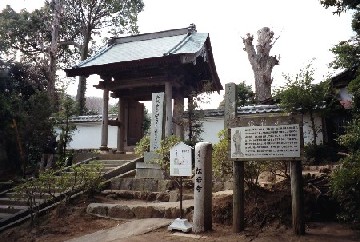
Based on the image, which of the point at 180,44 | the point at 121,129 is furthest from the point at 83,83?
the point at 180,44

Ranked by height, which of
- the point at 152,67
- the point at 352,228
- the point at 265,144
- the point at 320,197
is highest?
the point at 152,67

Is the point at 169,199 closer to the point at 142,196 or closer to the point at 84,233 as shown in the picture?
the point at 142,196

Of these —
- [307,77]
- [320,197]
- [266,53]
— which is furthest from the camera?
[266,53]

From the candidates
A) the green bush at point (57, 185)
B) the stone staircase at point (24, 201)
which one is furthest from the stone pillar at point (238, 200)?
the stone staircase at point (24, 201)

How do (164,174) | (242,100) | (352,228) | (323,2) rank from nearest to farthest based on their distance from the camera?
(352,228) < (323,2) < (164,174) < (242,100)

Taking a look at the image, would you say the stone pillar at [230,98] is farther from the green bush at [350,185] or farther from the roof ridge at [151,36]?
the roof ridge at [151,36]

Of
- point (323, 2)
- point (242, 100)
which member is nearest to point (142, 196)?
point (323, 2)

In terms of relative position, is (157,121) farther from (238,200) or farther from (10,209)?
(238,200)

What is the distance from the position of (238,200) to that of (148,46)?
12009mm

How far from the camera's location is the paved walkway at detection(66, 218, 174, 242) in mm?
6016

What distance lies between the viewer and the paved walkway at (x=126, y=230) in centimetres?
602

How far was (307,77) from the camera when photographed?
1252 cm

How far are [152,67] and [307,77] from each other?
260 inches

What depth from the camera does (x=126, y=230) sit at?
6387 mm
